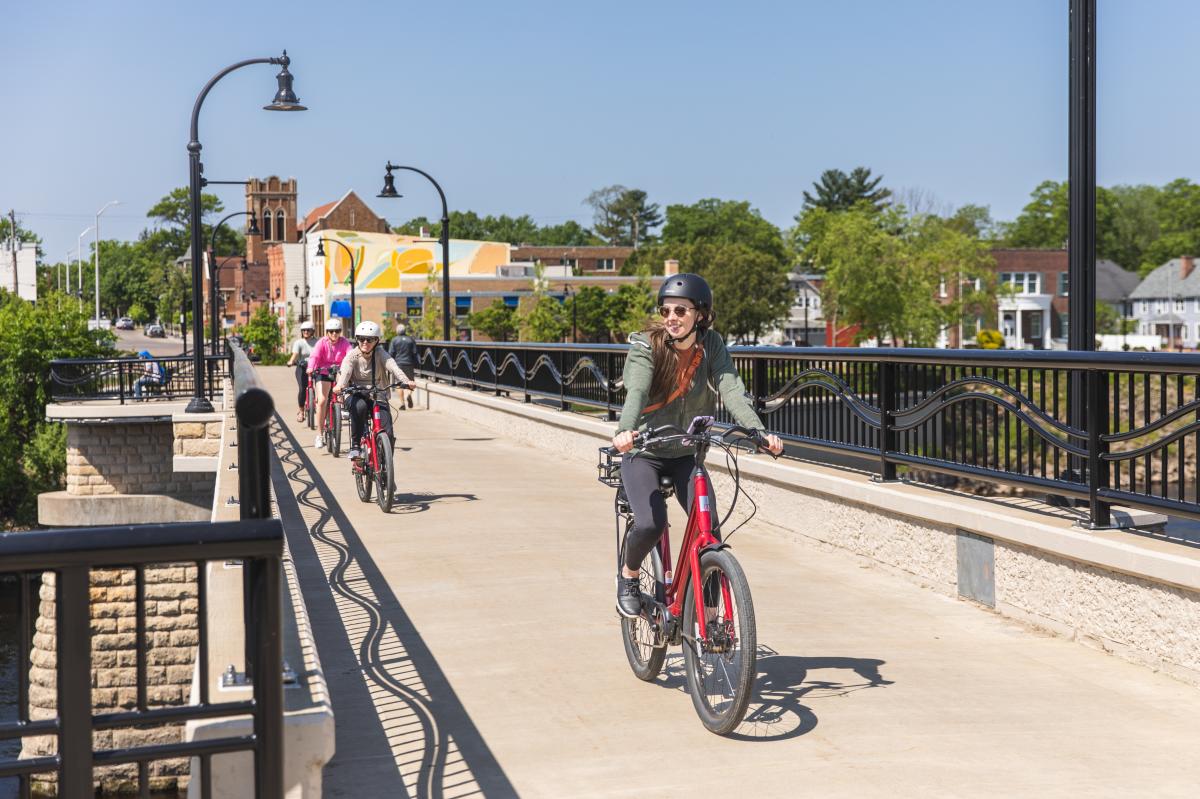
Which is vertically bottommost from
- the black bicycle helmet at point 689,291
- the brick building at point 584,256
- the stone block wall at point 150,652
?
the stone block wall at point 150,652

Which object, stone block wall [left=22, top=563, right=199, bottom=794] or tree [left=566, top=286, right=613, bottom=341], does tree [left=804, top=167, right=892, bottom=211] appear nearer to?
tree [left=566, top=286, right=613, bottom=341]

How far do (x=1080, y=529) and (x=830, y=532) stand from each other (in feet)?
9.64

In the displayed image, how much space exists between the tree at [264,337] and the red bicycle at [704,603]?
246ft

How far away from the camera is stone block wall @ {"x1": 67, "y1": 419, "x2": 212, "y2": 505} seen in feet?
112

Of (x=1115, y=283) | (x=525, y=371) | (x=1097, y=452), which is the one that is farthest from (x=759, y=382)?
(x=1115, y=283)

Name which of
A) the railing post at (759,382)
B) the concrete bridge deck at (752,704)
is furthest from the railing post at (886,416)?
the railing post at (759,382)

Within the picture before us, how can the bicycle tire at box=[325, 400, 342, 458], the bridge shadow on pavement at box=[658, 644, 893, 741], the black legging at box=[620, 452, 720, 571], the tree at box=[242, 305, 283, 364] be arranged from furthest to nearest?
the tree at box=[242, 305, 283, 364] < the bicycle tire at box=[325, 400, 342, 458] < the black legging at box=[620, 452, 720, 571] < the bridge shadow on pavement at box=[658, 644, 893, 741]

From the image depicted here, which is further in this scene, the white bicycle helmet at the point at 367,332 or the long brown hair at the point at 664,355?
the white bicycle helmet at the point at 367,332

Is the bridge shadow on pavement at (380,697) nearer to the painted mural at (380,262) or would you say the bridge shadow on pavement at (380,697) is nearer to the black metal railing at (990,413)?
the black metal railing at (990,413)

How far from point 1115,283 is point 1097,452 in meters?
138

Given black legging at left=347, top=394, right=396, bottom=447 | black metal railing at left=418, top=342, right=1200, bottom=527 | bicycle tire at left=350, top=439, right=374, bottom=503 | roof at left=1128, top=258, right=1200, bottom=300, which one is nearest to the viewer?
black metal railing at left=418, top=342, right=1200, bottom=527

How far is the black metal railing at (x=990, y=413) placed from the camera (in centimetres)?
700

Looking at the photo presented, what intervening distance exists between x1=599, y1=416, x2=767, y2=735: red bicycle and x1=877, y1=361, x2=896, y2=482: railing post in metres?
3.88

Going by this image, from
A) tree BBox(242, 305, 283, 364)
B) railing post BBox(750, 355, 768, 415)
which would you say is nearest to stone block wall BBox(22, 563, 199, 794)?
railing post BBox(750, 355, 768, 415)
